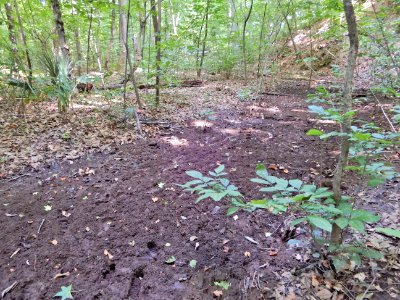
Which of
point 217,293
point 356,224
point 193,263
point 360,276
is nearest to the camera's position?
point 356,224

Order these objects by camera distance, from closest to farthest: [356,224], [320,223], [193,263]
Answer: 1. [320,223]
2. [356,224]
3. [193,263]

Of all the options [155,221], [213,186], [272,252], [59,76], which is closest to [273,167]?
[272,252]

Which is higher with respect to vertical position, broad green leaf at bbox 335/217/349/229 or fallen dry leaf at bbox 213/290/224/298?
broad green leaf at bbox 335/217/349/229

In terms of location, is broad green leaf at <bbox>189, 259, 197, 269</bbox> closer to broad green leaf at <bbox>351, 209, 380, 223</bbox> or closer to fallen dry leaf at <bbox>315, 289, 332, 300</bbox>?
fallen dry leaf at <bbox>315, 289, 332, 300</bbox>

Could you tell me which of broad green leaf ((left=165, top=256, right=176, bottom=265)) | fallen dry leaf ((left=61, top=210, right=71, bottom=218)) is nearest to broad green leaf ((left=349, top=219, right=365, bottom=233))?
broad green leaf ((left=165, top=256, right=176, bottom=265))

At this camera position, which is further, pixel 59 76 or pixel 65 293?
pixel 59 76

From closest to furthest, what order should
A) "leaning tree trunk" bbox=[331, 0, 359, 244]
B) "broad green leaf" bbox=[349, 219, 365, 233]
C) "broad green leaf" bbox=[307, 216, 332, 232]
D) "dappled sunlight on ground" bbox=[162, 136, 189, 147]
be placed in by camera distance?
1. "broad green leaf" bbox=[307, 216, 332, 232]
2. "broad green leaf" bbox=[349, 219, 365, 233]
3. "leaning tree trunk" bbox=[331, 0, 359, 244]
4. "dappled sunlight on ground" bbox=[162, 136, 189, 147]

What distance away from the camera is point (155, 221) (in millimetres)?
2566

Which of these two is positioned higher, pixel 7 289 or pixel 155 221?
pixel 155 221

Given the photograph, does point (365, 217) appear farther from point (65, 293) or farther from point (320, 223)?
point (65, 293)

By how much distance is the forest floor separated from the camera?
74.7 inches

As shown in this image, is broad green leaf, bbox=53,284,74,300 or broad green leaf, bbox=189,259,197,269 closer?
broad green leaf, bbox=53,284,74,300

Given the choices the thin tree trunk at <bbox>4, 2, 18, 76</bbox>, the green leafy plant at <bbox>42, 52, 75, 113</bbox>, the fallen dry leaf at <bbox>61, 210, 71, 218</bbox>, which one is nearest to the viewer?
the fallen dry leaf at <bbox>61, 210, 71, 218</bbox>

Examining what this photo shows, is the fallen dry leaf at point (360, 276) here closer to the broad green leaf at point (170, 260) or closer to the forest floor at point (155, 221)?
the forest floor at point (155, 221)
